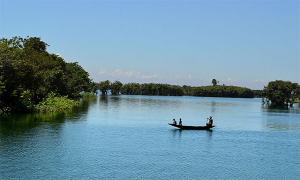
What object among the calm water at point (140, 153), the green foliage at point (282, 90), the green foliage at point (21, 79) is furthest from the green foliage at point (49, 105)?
the green foliage at point (282, 90)

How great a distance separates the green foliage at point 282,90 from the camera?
14588cm

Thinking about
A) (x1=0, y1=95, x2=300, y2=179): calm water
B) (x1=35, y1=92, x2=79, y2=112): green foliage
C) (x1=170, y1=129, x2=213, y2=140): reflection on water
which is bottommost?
(x1=0, y1=95, x2=300, y2=179): calm water

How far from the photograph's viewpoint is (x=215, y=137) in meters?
44.9

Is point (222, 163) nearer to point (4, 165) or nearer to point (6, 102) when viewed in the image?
point (4, 165)

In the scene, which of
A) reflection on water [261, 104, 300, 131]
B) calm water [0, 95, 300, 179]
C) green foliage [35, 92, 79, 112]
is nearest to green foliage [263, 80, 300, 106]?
reflection on water [261, 104, 300, 131]

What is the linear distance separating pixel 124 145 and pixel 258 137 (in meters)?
23.1

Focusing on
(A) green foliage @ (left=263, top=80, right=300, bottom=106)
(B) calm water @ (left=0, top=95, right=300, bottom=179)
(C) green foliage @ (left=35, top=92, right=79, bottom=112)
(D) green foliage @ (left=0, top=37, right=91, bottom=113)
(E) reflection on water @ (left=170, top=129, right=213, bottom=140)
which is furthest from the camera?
(A) green foliage @ (left=263, top=80, right=300, bottom=106)

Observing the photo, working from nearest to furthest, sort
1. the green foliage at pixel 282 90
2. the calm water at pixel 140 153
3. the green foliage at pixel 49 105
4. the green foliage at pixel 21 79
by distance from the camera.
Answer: the calm water at pixel 140 153 → the green foliage at pixel 21 79 → the green foliage at pixel 49 105 → the green foliage at pixel 282 90

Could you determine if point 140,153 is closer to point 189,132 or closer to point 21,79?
point 189,132

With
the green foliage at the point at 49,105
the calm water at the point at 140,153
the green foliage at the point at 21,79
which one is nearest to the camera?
the calm water at the point at 140,153

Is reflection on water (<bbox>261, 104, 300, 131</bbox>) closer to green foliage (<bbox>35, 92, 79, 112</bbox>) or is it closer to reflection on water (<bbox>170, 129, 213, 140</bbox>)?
reflection on water (<bbox>170, 129, 213, 140</bbox>)

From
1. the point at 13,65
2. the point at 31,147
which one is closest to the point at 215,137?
the point at 31,147

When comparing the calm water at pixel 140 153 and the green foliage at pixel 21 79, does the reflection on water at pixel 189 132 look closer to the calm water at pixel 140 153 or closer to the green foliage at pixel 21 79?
the calm water at pixel 140 153

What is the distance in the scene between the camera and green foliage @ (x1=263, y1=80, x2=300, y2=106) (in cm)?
14588
